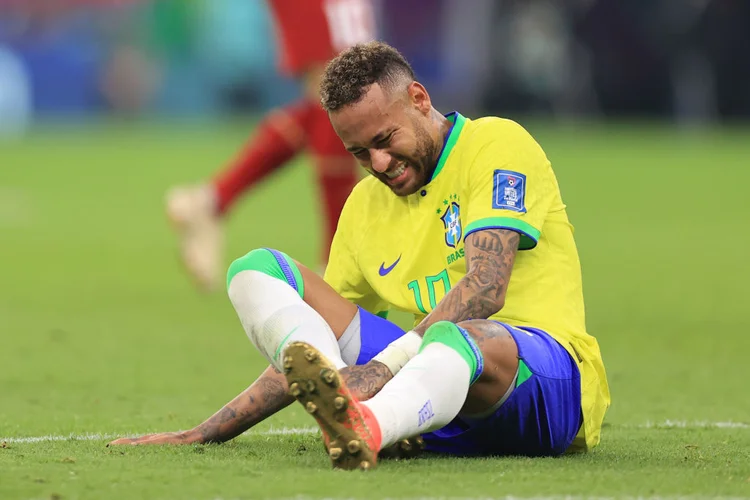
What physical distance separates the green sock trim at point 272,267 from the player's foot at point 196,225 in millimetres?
4631

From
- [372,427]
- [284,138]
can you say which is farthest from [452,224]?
[284,138]

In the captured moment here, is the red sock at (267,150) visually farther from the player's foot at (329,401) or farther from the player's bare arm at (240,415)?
the player's foot at (329,401)

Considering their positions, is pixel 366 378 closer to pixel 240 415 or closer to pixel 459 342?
pixel 459 342

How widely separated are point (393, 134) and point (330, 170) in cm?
434

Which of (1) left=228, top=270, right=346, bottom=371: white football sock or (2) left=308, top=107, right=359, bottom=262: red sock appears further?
(2) left=308, top=107, right=359, bottom=262: red sock

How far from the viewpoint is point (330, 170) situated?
8078mm

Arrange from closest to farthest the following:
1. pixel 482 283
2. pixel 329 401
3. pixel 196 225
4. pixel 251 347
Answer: pixel 329 401, pixel 482 283, pixel 251 347, pixel 196 225

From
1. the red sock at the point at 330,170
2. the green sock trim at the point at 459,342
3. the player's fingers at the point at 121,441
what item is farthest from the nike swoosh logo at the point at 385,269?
the red sock at the point at 330,170

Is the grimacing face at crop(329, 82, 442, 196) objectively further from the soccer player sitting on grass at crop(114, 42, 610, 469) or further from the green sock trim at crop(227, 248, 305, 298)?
the green sock trim at crop(227, 248, 305, 298)

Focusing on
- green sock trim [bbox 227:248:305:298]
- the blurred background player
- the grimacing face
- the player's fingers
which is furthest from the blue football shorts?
the blurred background player

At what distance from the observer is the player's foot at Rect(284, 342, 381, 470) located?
3.20 metres

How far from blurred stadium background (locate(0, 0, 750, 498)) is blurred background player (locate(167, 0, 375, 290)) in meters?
0.44

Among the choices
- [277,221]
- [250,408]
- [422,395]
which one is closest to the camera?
[422,395]

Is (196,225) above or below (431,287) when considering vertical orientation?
above
